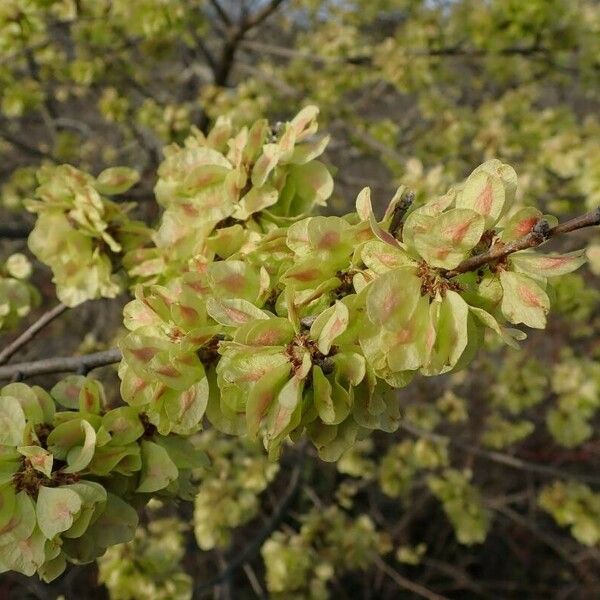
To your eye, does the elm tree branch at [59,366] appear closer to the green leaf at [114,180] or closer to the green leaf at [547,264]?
the green leaf at [114,180]

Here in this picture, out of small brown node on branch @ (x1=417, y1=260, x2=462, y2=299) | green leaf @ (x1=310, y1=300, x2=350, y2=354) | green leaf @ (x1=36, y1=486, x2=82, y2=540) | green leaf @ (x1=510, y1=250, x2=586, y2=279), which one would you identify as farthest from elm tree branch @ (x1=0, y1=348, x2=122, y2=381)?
green leaf @ (x1=510, y1=250, x2=586, y2=279)

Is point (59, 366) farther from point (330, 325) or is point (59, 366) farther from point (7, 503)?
point (330, 325)

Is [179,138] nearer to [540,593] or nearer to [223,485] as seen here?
[223,485]

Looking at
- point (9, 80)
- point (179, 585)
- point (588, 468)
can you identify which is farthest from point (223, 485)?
point (588, 468)

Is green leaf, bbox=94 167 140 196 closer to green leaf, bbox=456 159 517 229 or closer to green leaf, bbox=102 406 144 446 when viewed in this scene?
green leaf, bbox=102 406 144 446

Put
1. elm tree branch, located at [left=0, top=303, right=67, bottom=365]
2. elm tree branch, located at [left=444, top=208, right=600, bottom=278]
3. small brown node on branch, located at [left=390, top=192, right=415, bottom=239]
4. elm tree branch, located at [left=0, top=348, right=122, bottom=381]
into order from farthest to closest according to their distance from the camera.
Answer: elm tree branch, located at [left=0, top=303, right=67, bottom=365] < elm tree branch, located at [left=0, top=348, right=122, bottom=381] < small brown node on branch, located at [left=390, top=192, right=415, bottom=239] < elm tree branch, located at [left=444, top=208, right=600, bottom=278]

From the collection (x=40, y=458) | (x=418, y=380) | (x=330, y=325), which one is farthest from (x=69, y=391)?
(x=418, y=380)

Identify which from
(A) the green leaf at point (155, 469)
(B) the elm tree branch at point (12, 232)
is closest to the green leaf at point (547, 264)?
(A) the green leaf at point (155, 469)
